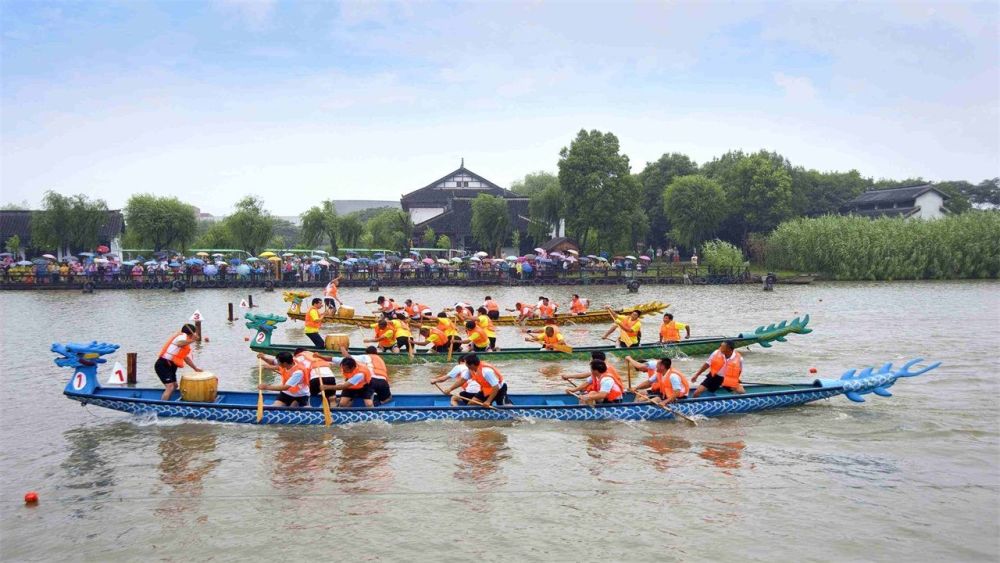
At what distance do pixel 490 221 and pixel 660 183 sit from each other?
13963mm

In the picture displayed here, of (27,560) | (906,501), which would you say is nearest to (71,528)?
(27,560)

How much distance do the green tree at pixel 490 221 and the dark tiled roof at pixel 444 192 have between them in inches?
494

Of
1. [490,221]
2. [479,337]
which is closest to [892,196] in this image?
[490,221]

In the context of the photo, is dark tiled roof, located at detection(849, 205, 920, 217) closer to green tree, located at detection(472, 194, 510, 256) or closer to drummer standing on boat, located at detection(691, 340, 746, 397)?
green tree, located at detection(472, 194, 510, 256)

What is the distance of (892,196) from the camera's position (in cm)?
5888

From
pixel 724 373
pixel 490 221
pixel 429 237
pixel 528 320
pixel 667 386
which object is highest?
pixel 490 221

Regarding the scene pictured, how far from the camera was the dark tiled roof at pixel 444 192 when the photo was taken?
7044cm

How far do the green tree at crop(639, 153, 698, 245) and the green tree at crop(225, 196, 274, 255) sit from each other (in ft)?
94.4

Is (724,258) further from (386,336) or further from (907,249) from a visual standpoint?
(386,336)

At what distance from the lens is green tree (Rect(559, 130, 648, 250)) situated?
49875 mm

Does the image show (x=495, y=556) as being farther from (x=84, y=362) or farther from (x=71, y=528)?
(x=84, y=362)

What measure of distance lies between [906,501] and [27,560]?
9.59 metres

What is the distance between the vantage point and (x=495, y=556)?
7707mm

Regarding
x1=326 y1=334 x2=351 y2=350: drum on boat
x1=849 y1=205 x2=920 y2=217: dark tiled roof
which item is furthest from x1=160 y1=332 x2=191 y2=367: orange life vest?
x1=849 y1=205 x2=920 y2=217: dark tiled roof
